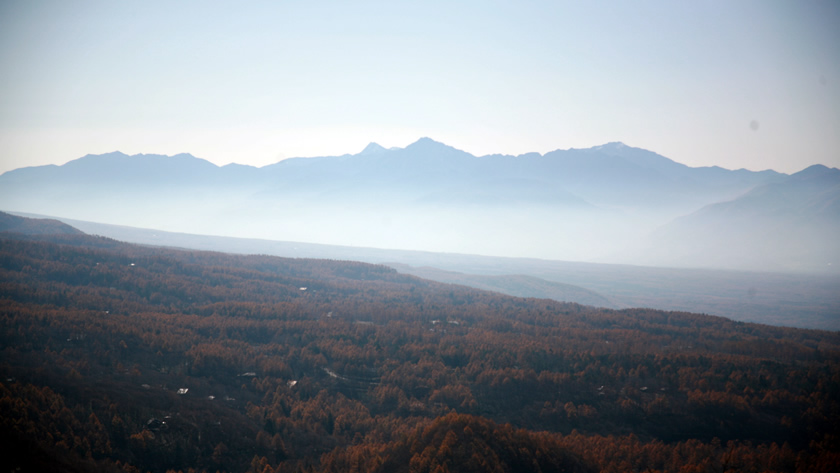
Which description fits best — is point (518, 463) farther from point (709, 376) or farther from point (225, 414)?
point (709, 376)

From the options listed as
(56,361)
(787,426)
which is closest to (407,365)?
(56,361)

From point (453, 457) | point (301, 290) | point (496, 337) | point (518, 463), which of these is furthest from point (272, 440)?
point (301, 290)

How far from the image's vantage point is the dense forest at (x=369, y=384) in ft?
234

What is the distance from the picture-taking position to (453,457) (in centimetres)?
6606

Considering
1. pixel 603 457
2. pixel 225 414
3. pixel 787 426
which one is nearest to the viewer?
pixel 603 457

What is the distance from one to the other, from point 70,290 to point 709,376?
163 m

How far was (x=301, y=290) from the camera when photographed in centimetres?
18388

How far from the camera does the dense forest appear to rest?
2813 inches

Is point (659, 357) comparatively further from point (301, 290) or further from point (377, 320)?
point (301, 290)

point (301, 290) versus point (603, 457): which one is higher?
point (301, 290)

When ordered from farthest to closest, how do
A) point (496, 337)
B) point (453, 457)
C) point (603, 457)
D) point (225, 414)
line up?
point (496, 337) → point (225, 414) → point (603, 457) → point (453, 457)

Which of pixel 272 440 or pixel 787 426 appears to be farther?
pixel 787 426

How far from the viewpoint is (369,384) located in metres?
111

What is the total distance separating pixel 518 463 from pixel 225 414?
50196 mm
